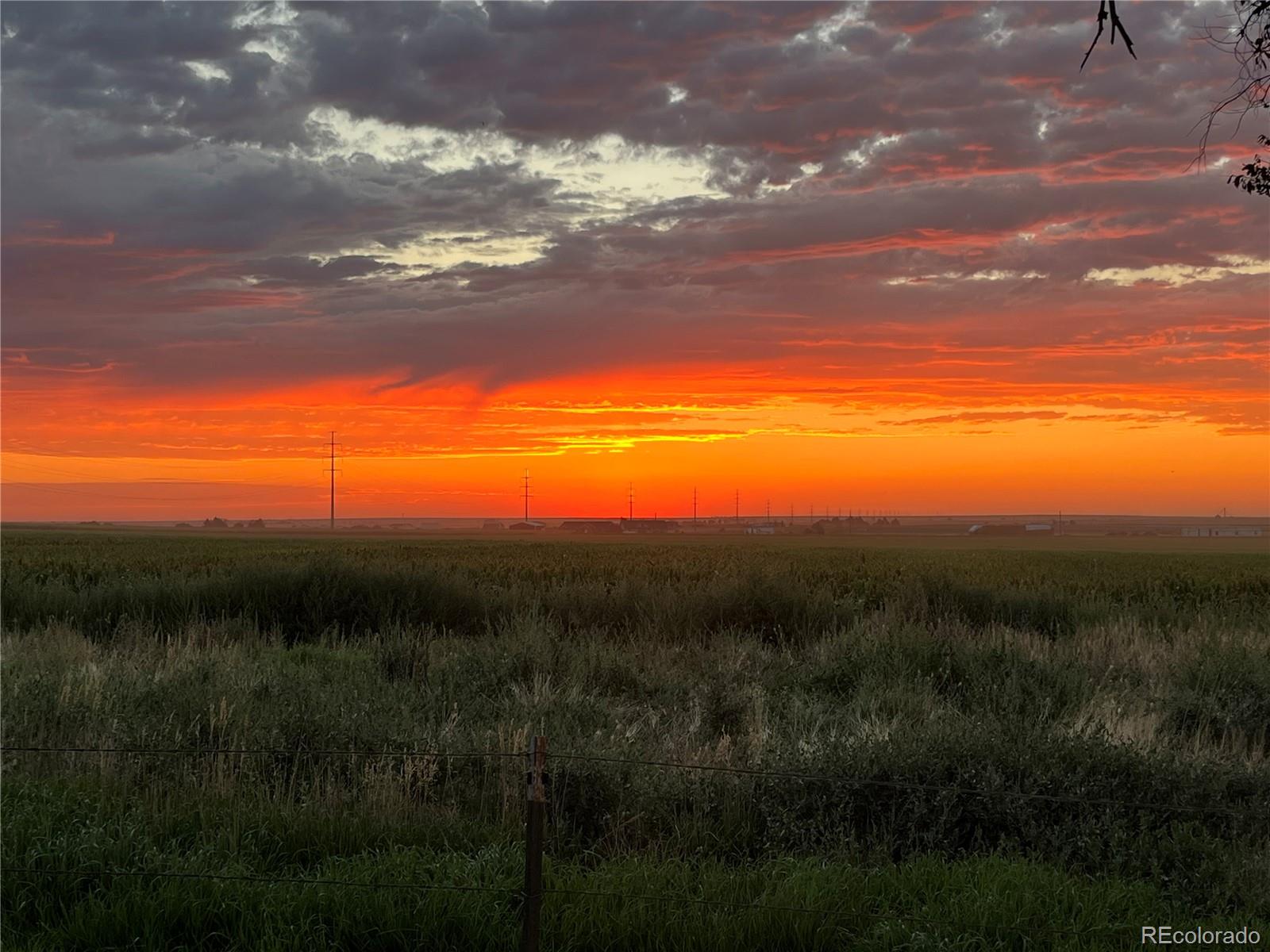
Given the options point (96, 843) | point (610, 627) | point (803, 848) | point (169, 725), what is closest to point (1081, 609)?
point (610, 627)

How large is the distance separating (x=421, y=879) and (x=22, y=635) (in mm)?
16101

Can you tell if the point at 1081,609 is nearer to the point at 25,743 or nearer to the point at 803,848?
the point at 803,848

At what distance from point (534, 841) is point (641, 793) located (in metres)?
3.60

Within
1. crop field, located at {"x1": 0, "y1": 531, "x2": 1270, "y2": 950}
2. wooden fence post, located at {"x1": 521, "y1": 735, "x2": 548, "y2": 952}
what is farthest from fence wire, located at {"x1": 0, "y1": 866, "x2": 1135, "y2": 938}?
wooden fence post, located at {"x1": 521, "y1": 735, "x2": 548, "y2": 952}

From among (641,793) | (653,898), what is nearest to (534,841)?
(653,898)

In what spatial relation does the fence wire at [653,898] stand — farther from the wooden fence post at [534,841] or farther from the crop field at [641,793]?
the wooden fence post at [534,841]

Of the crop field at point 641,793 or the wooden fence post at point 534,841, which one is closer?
the wooden fence post at point 534,841

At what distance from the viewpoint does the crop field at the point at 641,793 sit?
A: 22.0 feet

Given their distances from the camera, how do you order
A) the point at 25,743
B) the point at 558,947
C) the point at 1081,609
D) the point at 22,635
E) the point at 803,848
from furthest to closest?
the point at 1081,609 → the point at 22,635 → the point at 25,743 → the point at 803,848 → the point at 558,947

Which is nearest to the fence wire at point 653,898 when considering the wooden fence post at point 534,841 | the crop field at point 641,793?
the crop field at point 641,793

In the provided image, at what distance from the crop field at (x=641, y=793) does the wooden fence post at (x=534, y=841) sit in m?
0.80

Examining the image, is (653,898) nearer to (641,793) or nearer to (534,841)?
(534,841)

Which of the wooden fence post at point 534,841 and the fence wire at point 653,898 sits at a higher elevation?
the wooden fence post at point 534,841

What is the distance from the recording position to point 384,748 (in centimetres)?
1000
